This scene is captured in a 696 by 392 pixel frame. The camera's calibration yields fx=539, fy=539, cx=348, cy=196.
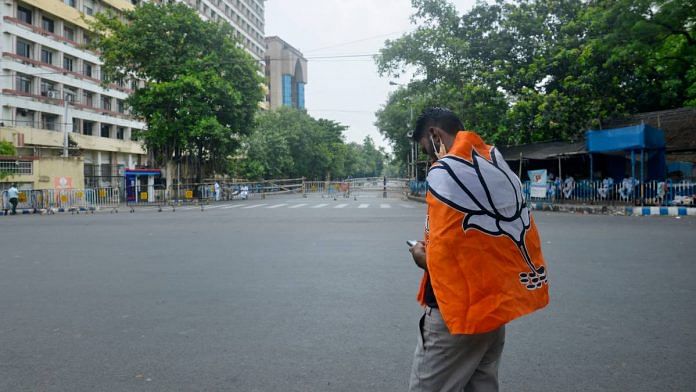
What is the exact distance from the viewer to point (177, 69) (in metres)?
32.5

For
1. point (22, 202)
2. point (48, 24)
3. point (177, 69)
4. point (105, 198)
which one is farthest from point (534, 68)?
point (48, 24)

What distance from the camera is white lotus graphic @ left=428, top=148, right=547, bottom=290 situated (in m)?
1.95

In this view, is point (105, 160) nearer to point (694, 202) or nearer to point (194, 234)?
point (194, 234)

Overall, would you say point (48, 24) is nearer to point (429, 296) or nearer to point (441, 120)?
point (441, 120)

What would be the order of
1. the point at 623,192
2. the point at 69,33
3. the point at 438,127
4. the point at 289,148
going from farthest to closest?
Result: the point at 289,148, the point at 69,33, the point at 623,192, the point at 438,127

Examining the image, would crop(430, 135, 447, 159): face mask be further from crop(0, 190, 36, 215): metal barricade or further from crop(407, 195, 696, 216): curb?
crop(0, 190, 36, 215): metal barricade

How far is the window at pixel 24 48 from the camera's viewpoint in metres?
37.3

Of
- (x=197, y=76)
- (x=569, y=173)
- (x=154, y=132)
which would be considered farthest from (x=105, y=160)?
(x=569, y=173)

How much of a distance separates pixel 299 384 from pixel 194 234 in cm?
1015

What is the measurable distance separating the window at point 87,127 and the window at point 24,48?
7.38 metres

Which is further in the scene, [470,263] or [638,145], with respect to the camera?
[638,145]

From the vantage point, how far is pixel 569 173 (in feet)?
93.3

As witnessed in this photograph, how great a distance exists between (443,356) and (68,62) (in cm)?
4775

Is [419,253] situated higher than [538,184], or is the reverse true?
[538,184]
